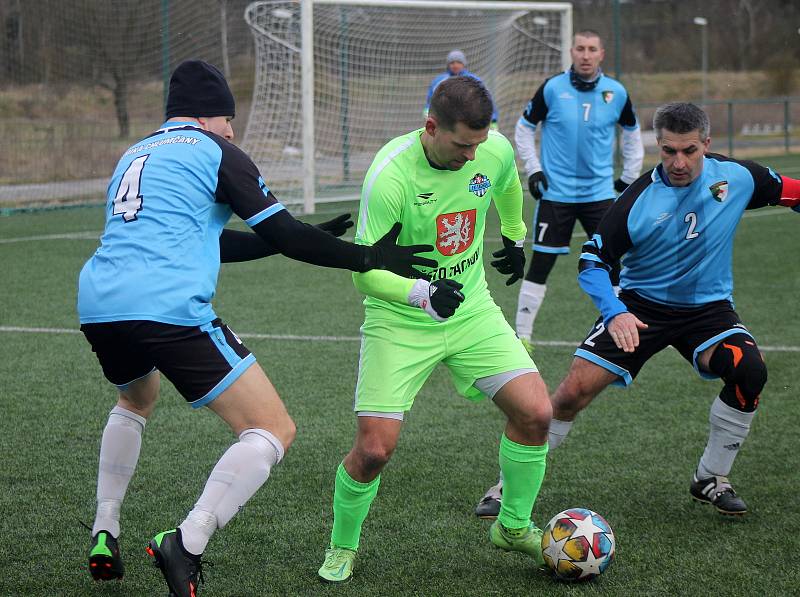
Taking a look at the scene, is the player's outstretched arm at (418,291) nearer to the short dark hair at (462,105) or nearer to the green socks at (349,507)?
the short dark hair at (462,105)

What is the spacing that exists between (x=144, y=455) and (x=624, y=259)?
2536mm

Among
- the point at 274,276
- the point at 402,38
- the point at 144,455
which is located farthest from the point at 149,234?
the point at 402,38

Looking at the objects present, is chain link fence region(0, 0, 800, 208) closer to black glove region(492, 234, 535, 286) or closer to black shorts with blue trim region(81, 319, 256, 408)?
black glove region(492, 234, 535, 286)

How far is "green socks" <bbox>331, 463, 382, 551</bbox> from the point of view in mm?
3941

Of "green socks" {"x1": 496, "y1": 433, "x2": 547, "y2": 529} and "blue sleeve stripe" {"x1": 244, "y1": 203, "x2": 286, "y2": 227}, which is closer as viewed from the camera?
"blue sleeve stripe" {"x1": 244, "y1": 203, "x2": 286, "y2": 227}

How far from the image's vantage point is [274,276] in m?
10.9

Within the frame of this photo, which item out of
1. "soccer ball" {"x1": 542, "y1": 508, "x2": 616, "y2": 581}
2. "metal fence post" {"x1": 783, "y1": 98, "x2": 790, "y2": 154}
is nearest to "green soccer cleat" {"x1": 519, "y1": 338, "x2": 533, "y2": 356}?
"soccer ball" {"x1": 542, "y1": 508, "x2": 616, "y2": 581}

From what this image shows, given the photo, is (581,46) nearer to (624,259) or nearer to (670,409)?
(670,409)

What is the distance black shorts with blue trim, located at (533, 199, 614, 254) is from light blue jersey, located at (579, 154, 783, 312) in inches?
131

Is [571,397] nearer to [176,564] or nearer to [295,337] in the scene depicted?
[176,564]

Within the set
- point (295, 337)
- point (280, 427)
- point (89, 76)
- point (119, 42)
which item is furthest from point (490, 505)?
point (119, 42)

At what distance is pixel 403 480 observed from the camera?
16.4ft

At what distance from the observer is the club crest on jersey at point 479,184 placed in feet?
13.4

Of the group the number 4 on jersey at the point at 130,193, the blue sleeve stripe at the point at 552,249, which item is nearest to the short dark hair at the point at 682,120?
the number 4 on jersey at the point at 130,193
